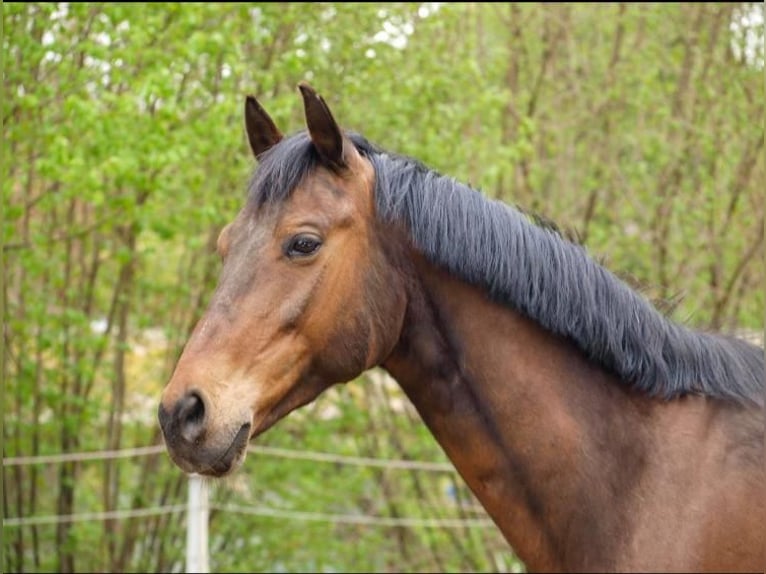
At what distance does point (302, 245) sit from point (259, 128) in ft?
1.82

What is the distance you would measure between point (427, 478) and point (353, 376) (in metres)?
7.29

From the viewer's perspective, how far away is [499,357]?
9.99 ft

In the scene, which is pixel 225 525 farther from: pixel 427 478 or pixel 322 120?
pixel 322 120

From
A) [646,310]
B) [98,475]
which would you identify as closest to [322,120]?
[646,310]

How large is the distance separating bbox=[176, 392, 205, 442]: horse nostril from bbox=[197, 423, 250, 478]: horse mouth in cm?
8

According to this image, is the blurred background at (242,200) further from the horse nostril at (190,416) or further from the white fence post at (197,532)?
the horse nostril at (190,416)

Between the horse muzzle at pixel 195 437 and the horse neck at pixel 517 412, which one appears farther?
the horse neck at pixel 517 412

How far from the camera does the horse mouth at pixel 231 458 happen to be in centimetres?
284

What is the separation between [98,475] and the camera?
10.2m

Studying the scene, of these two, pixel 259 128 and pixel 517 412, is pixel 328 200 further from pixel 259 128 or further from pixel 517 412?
pixel 517 412

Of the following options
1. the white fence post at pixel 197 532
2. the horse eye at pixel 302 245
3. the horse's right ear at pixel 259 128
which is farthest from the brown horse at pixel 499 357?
the white fence post at pixel 197 532

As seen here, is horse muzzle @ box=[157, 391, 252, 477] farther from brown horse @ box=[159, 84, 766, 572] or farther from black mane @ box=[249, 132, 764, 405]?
black mane @ box=[249, 132, 764, 405]

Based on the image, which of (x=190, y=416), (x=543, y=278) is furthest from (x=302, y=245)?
(x=543, y=278)

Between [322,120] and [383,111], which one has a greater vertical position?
[322,120]
